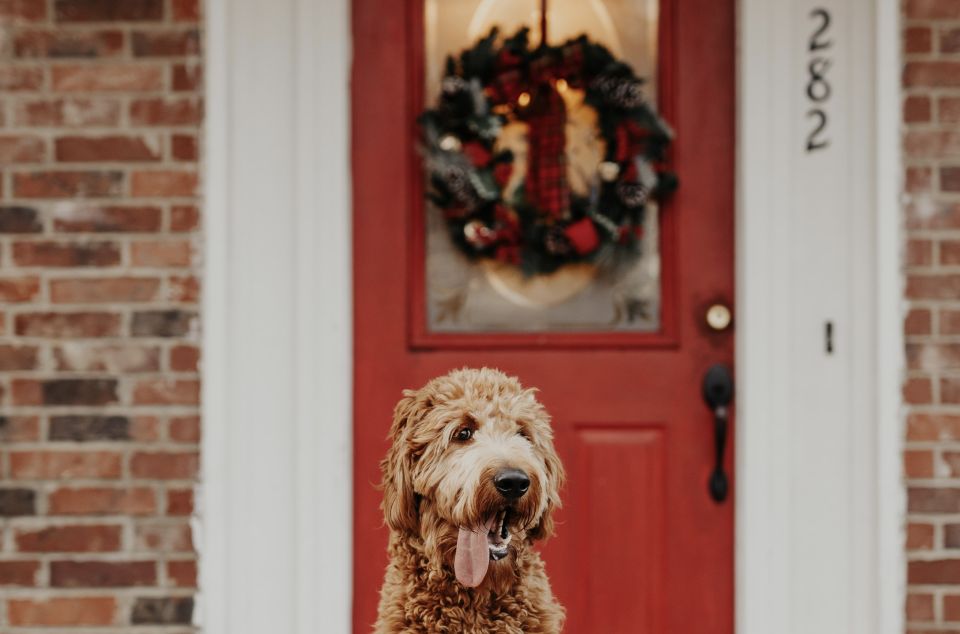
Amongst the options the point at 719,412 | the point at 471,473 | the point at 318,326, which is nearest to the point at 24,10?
the point at 318,326

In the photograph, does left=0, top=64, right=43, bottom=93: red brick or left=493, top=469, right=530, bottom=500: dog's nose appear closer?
left=493, top=469, right=530, bottom=500: dog's nose

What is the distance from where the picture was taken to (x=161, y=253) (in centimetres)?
269

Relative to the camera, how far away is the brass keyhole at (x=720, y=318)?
277cm

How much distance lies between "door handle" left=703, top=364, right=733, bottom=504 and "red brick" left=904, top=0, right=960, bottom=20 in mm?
1098

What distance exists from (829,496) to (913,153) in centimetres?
96

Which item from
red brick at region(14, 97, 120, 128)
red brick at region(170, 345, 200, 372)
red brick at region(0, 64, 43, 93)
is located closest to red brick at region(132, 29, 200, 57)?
red brick at region(14, 97, 120, 128)

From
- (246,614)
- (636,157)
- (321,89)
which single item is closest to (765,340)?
(636,157)

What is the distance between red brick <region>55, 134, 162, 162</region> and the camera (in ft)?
8.85

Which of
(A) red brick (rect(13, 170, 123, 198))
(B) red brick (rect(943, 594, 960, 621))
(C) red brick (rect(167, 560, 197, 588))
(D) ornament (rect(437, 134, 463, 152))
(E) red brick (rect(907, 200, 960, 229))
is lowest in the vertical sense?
(B) red brick (rect(943, 594, 960, 621))

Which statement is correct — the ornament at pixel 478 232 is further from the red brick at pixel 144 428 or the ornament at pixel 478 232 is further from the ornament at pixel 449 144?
the red brick at pixel 144 428

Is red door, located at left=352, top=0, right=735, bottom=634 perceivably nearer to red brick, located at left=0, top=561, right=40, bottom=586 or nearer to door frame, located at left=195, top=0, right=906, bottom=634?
door frame, located at left=195, top=0, right=906, bottom=634

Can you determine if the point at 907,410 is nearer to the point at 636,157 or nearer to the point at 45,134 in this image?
the point at 636,157

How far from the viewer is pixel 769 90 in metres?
2.73

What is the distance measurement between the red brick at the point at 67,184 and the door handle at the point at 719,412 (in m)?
1.74
